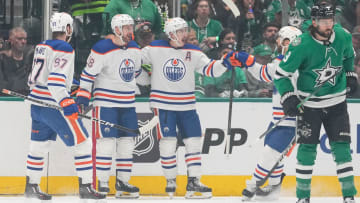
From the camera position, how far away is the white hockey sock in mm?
6824

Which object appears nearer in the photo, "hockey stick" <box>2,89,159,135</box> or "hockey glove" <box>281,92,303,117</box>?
"hockey glove" <box>281,92,303,117</box>

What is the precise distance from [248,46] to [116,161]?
4.58 feet

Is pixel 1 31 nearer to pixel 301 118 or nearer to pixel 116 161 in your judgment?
pixel 116 161

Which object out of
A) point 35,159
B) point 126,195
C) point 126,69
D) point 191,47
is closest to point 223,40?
point 191,47

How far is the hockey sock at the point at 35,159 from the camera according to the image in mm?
6586

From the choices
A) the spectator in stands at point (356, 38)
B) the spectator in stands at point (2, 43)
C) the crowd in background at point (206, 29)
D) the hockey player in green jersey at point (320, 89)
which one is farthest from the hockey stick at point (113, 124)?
the spectator in stands at point (356, 38)

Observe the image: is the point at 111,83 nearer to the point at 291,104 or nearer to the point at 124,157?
the point at 124,157

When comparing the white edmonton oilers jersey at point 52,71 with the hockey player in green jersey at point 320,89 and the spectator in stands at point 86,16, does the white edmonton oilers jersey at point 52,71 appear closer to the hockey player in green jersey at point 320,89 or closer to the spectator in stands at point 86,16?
the spectator in stands at point 86,16

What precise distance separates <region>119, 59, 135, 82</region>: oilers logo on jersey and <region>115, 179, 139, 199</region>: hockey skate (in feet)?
2.65

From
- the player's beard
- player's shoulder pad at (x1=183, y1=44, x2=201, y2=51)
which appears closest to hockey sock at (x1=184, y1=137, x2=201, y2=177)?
player's shoulder pad at (x1=183, y1=44, x2=201, y2=51)

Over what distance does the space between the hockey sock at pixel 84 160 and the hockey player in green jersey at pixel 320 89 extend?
1418mm

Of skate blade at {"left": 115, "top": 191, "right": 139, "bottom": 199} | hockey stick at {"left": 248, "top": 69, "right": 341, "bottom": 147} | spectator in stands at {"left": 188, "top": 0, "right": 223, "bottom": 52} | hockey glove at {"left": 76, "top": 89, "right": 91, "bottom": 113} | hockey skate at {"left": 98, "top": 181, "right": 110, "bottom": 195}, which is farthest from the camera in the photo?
spectator in stands at {"left": 188, "top": 0, "right": 223, "bottom": 52}

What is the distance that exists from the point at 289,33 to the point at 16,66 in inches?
83.8

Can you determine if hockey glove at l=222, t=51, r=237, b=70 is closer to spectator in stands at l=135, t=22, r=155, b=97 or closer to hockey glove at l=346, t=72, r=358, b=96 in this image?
spectator in stands at l=135, t=22, r=155, b=97
